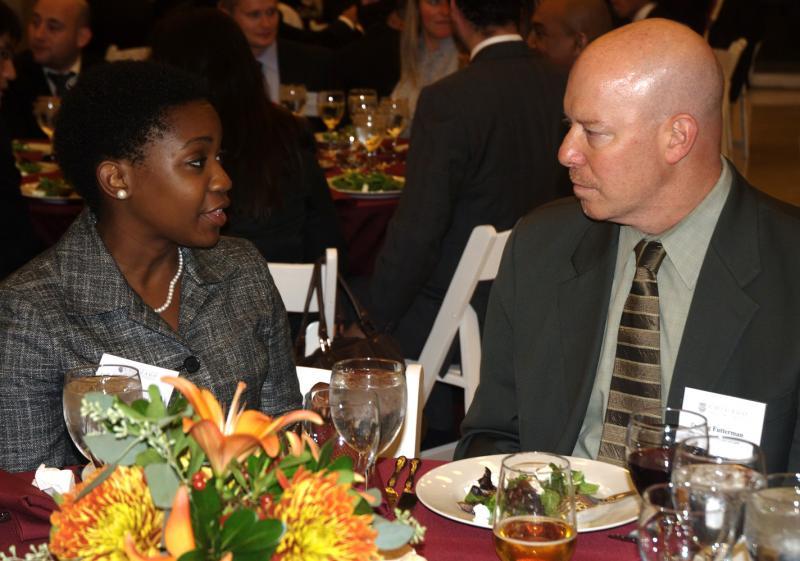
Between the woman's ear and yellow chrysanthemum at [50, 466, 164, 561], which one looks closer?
yellow chrysanthemum at [50, 466, 164, 561]

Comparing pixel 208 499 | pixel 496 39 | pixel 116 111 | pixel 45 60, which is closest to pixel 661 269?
pixel 116 111

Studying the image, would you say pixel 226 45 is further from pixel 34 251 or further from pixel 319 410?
pixel 319 410

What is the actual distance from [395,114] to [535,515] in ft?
14.5

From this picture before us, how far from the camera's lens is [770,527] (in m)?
1.36

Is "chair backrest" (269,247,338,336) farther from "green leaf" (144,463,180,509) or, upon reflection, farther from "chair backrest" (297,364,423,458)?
"green leaf" (144,463,180,509)

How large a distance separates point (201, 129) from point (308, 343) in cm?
104

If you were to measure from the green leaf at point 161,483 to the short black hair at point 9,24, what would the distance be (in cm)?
491

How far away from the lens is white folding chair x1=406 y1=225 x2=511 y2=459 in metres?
3.47

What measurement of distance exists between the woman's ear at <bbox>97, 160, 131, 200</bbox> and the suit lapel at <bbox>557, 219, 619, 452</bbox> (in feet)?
3.14

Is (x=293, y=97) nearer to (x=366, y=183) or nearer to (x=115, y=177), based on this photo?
(x=366, y=183)

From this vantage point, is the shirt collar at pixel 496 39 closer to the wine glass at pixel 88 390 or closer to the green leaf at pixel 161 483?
the wine glass at pixel 88 390

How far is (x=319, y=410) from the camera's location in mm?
1790

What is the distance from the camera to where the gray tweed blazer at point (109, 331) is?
2.23 m

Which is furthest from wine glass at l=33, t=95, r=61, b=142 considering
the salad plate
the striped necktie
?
the striped necktie
